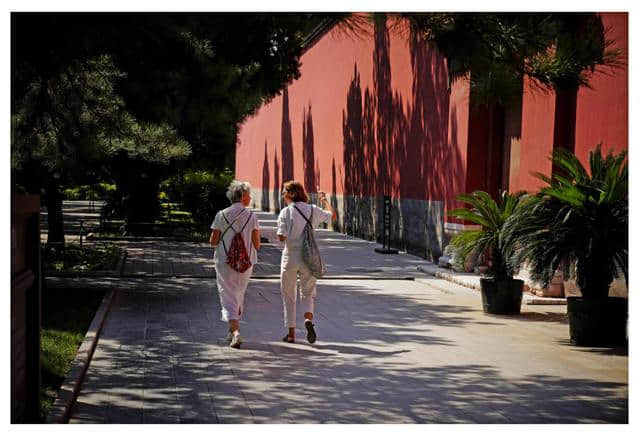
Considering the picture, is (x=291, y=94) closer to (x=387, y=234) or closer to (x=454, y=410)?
(x=387, y=234)

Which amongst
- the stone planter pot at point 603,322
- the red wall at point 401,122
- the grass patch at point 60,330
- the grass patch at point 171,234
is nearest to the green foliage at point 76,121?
the grass patch at point 60,330

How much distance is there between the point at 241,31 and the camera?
7719 millimetres

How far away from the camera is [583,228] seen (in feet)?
29.9

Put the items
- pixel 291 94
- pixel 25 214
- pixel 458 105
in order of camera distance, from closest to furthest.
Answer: pixel 25 214, pixel 458 105, pixel 291 94

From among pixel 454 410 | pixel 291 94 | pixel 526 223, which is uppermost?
pixel 291 94

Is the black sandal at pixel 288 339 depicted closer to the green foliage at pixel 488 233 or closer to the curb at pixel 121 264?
the green foliage at pixel 488 233

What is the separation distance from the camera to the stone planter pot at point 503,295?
37.7ft

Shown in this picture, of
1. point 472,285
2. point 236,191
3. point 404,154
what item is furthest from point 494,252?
point 404,154

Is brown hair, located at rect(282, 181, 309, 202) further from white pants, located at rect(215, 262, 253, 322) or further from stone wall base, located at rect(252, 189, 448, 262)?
stone wall base, located at rect(252, 189, 448, 262)

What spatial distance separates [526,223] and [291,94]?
3285 centimetres

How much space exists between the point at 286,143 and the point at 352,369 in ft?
114

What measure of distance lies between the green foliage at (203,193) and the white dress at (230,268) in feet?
63.9

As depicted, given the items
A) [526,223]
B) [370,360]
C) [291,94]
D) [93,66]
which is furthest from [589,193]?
[291,94]

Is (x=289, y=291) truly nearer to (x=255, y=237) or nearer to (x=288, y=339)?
(x=288, y=339)
